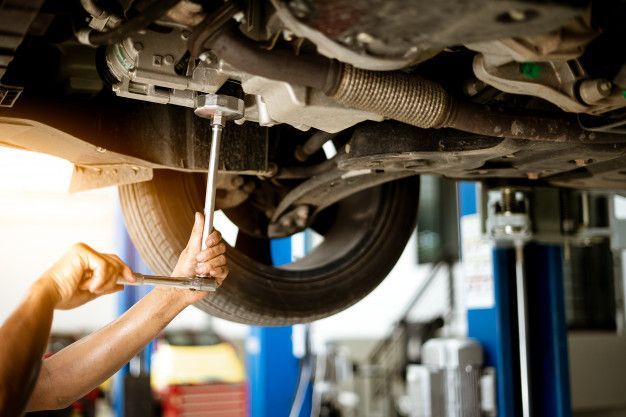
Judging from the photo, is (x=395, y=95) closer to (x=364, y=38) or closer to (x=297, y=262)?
(x=364, y=38)

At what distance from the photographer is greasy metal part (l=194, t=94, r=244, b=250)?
4.28 feet

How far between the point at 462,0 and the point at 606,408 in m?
4.57

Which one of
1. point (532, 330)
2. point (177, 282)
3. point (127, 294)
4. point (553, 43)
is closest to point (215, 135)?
point (177, 282)

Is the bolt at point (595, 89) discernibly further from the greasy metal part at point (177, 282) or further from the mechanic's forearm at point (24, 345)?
the mechanic's forearm at point (24, 345)

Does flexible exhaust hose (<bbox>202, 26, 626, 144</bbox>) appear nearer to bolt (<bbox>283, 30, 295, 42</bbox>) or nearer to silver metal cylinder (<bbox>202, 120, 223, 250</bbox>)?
bolt (<bbox>283, 30, 295, 42</bbox>)

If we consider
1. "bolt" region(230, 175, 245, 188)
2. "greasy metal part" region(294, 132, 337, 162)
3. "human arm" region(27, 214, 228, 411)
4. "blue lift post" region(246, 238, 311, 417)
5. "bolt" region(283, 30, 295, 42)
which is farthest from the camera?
"blue lift post" region(246, 238, 311, 417)

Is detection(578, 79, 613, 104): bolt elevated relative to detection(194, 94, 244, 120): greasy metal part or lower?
lower

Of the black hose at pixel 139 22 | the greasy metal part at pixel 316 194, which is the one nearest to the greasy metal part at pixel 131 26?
the black hose at pixel 139 22

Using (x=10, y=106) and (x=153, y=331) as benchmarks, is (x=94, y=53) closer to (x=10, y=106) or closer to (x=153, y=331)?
(x=10, y=106)

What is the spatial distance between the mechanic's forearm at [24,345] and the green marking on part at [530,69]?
885 mm

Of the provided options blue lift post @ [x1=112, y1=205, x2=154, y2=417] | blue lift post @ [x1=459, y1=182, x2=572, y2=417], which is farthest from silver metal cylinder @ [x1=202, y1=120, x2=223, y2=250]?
blue lift post @ [x1=112, y1=205, x2=154, y2=417]

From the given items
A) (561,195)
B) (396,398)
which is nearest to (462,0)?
(561,195)

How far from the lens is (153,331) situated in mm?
1443

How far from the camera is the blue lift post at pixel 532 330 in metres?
2.58
